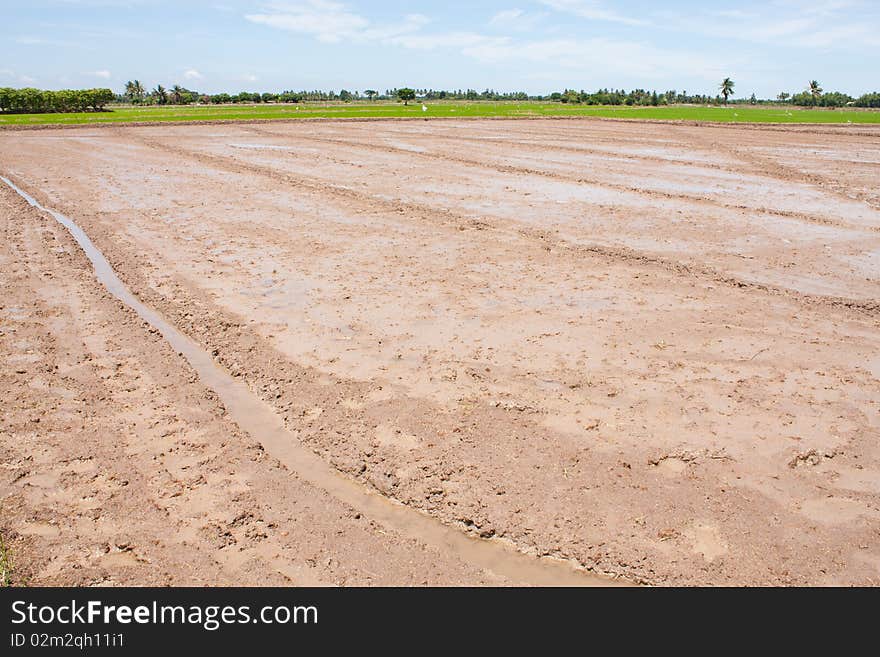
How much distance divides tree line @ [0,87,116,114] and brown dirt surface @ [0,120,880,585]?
62025 millimetres

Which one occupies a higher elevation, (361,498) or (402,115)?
(402,115)

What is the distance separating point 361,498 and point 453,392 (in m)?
1.99

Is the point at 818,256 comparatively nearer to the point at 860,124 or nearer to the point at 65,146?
the point at 65,146

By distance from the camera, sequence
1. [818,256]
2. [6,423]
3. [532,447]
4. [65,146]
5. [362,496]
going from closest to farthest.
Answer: [362,496], [532,447], [6,423], [818,256], [65,146]

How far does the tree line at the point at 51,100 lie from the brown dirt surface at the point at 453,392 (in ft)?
203

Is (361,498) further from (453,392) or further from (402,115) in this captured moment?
(402,115)

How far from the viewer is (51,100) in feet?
224

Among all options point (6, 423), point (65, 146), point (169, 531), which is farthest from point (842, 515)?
point (65, 146)

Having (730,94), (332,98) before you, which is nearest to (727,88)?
(730,94)

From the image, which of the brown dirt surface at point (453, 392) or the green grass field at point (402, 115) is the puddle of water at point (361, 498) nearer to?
the brown dirt surface at point (453, 392)

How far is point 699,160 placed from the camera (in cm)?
2775

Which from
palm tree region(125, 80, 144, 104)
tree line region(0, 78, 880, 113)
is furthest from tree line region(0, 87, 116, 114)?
palm tree region(125, 80, 144, 104)

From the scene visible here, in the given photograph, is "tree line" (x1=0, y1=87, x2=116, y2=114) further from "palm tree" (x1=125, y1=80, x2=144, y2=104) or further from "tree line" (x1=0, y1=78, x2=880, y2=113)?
"palm tree" (x1=125, y1=80, x2=144, y2=104)
